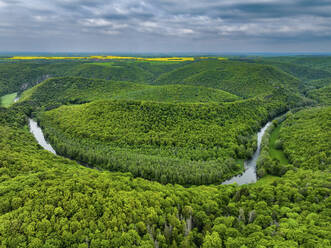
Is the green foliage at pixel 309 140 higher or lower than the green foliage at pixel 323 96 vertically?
lower

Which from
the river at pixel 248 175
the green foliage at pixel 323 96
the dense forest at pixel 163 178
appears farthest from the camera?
the green foliage at pixel 323 96

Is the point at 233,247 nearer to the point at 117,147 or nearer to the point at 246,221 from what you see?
the point at 246,221

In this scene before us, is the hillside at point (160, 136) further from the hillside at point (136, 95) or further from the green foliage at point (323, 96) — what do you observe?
the green foliage at point (323, 96)

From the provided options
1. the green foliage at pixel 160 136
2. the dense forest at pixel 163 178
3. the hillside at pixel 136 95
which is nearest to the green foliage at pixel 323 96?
the dense forest at pixel 163 178

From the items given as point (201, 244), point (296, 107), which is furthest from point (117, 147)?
point (296, 107)

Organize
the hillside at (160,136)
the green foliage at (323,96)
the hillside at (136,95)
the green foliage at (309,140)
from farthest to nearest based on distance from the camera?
the green foliage at (323,96)
the hillside at (136,95)
the hillside at (160,136)
the green foliage at (309,140)

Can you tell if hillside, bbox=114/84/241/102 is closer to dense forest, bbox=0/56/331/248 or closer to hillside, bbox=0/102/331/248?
dense forest, bbox=0/56/331/248

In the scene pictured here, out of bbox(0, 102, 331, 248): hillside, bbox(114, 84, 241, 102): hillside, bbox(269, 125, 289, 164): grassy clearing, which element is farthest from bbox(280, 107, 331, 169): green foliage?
bbox(114, 84, 241, 102): hillside

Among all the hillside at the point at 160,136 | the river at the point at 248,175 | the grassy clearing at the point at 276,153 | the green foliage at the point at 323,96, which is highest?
the green foliage at the point at 323,96
